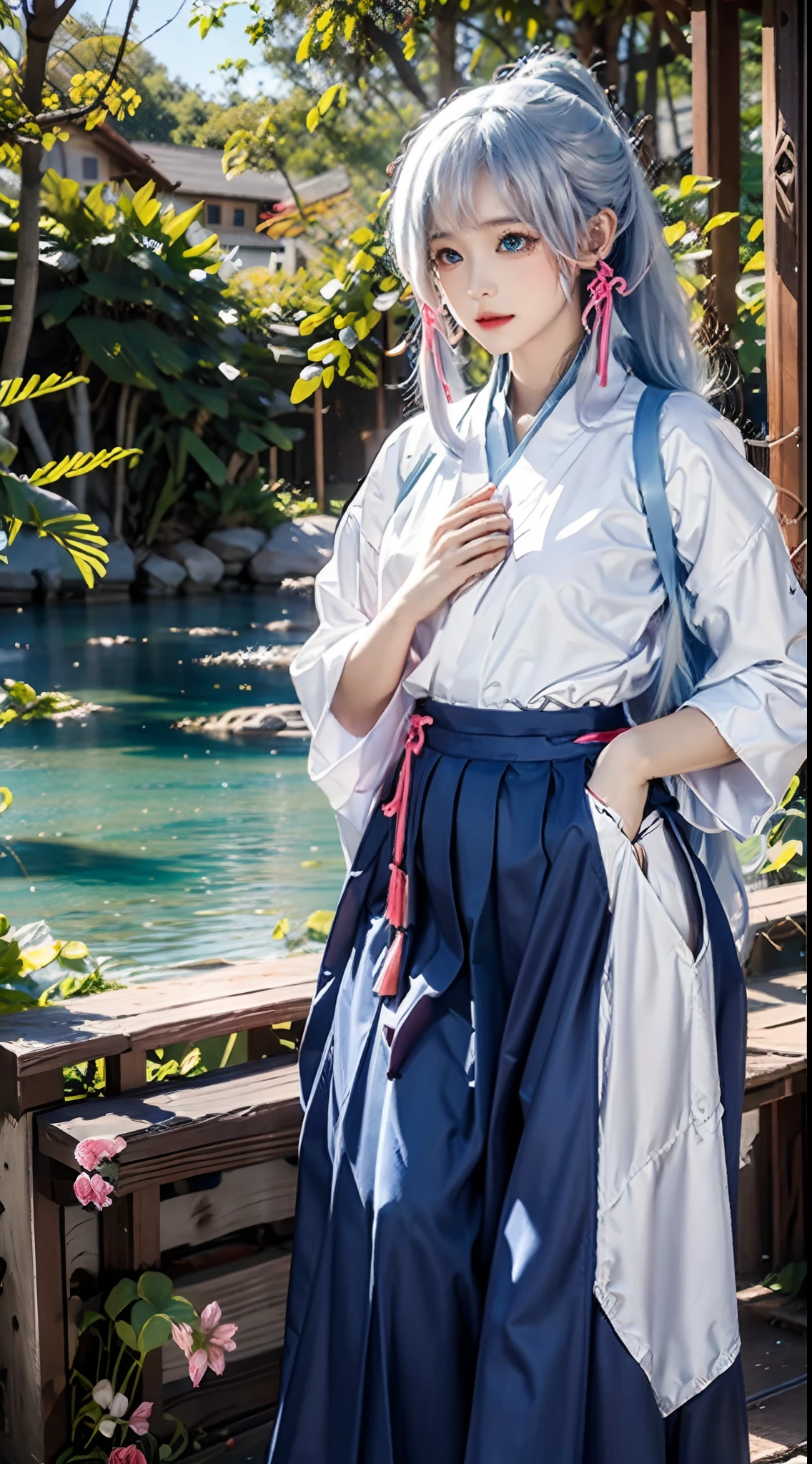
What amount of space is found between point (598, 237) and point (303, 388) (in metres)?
0.94

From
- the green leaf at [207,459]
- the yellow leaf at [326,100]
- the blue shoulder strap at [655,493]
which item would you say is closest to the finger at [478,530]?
the blue shoulder strap at [655,493]

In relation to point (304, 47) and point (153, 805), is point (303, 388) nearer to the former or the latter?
point (304, 47)

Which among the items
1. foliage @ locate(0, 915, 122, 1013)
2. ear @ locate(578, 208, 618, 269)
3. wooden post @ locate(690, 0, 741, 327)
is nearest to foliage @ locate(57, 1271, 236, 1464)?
foliage @ locate(0, 915, 122, 1013)

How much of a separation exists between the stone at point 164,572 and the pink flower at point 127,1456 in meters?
1.25

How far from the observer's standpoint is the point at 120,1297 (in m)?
1.89

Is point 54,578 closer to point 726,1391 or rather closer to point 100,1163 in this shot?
point 100,1163

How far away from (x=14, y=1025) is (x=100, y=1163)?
0.92 ft

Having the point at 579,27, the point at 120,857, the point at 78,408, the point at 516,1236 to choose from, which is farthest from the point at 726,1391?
the point at 579,27

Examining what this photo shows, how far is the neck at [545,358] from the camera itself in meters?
1.63

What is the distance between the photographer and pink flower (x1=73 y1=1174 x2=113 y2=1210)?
1.72 metres

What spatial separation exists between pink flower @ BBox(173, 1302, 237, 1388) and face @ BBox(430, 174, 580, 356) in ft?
4.07

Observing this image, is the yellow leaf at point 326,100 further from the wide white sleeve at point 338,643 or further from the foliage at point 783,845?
the foliage at point 783,845

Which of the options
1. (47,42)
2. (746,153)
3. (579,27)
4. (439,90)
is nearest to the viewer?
(47,42)

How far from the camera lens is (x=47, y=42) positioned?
2.19m
